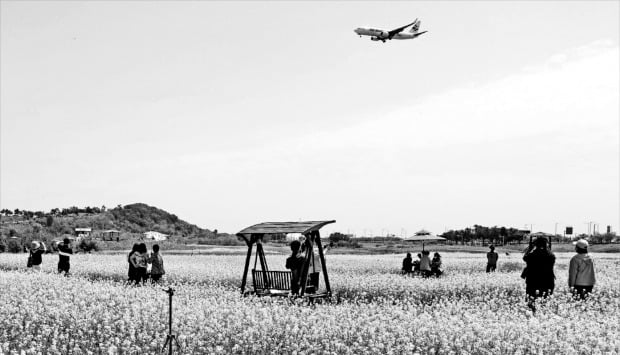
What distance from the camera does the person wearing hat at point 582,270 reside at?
54.3ft

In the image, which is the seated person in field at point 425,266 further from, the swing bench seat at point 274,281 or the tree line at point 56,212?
the tree line at point 56,212

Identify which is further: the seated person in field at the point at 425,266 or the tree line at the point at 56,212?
the tree line at the point at 56,212

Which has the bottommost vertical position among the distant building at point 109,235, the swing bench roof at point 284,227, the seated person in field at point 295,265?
the distant building at point 109,235

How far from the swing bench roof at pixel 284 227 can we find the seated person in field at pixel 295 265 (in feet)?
2.41

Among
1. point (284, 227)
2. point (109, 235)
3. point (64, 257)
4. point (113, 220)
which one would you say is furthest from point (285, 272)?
point (113, 220)

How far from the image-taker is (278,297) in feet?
55.1

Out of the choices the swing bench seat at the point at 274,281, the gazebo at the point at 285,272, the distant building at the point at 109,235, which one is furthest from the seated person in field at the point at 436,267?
the distant building at the point at 109,235

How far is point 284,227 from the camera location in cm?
1756

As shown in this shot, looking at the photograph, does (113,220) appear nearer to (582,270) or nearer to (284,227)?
(284,227)

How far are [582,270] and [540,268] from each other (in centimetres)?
109

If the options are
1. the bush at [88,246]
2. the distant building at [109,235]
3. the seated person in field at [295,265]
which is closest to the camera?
the seated person in field at [295,265]

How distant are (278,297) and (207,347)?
676cm

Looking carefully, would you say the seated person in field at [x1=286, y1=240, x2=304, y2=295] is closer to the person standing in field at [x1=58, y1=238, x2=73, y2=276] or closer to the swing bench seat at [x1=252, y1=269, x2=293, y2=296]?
the swing bench seat at [x1=252, y1=269, x2=293, y2=296]

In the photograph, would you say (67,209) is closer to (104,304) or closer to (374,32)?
(374,32)
